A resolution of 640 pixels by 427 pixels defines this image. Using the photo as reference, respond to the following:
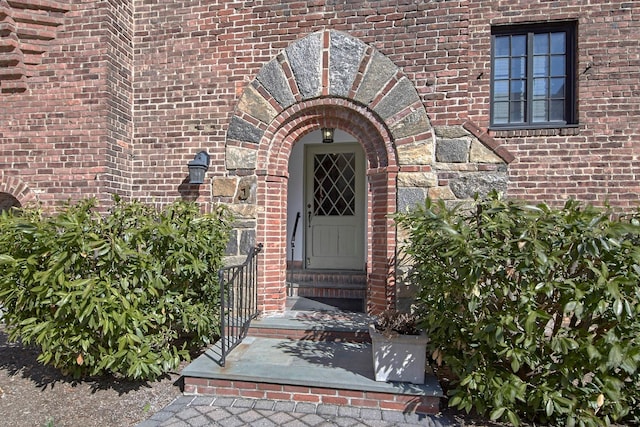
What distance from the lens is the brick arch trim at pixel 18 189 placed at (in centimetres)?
479

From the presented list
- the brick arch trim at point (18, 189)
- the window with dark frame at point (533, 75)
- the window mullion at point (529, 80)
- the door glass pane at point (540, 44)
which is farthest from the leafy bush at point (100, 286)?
the door glass pane at point (540, 44)

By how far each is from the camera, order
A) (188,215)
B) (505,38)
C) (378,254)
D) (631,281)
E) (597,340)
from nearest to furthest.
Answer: (631,281) < (597,340) < (188,215) < (378,254) < (505,38)

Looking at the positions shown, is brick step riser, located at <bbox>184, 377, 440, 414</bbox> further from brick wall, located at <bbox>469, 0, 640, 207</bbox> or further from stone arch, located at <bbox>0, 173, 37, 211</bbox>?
stone arch, located at <bbox>0, 173, 37, 211</bbox>

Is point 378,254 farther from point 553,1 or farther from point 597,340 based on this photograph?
point 553,1

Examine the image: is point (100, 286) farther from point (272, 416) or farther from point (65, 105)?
point (65, 105)

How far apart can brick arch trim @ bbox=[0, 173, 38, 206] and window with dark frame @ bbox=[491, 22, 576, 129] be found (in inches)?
237

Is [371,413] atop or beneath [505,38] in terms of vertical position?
beneath

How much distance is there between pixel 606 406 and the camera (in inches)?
108

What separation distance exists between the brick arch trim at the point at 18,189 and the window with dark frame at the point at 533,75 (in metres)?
6.01

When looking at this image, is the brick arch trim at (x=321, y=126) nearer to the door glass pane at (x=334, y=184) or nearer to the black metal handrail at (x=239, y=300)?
the black metal handrail at (x=239, y=300)

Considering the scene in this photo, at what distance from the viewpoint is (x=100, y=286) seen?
3090 millimetres

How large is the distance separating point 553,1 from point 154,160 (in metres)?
5.48

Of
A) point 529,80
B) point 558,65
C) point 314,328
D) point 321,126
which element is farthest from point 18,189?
point 558,65

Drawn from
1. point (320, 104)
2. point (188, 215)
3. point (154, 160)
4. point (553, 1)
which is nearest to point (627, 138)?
point (553, 1)
